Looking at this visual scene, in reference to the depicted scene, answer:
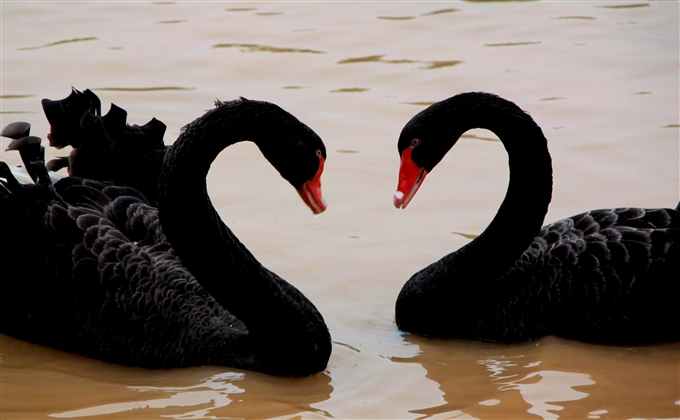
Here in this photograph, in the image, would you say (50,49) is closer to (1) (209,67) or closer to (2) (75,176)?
(1) (209,67)

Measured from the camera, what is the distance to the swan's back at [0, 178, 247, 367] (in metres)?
4.50

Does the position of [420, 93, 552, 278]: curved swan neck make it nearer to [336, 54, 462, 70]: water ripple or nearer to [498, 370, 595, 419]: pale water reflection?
[498, 370, 595, 419]: pale water reflection

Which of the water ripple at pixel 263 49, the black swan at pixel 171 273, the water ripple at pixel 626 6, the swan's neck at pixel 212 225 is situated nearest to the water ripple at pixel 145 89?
the water ripple at pixel 263 49

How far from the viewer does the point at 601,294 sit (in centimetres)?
484

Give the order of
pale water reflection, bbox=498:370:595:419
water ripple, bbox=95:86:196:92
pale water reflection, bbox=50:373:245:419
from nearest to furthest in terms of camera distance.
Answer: pale water reflection, bbox=50:373:245:419, pale water reflection, bbox=498:370:595:419, water ripple, bbox=95:86:196:92

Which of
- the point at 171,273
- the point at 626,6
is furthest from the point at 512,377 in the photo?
the point at 626,6

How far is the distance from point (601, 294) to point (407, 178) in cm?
106

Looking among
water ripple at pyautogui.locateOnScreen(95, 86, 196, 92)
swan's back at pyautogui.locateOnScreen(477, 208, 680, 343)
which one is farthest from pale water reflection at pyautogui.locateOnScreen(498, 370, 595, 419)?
water ripple at pyautogui.locateOnScreen(95, 86, 196, 92)

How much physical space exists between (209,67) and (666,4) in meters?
4.61

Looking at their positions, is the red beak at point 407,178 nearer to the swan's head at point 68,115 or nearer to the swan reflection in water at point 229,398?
the swan reflection in water at point 229,398

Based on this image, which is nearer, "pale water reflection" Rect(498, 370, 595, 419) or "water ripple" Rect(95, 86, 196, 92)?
"pale water reflection" Rect(498, 370, 595, 419)

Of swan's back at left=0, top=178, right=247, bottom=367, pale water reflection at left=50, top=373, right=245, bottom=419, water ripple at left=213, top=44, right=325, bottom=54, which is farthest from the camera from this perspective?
water ripple at left=213, top=44, right=325, bottom=54

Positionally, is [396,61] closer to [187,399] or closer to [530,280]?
[530,280]

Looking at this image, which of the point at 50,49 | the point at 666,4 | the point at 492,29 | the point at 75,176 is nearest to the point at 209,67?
the point at 50,49
